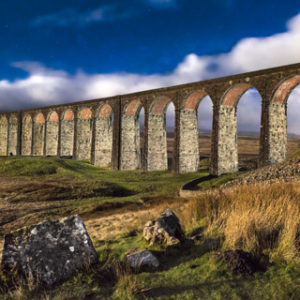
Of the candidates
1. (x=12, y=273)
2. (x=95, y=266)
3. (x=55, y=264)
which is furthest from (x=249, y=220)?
(x=12, y=273)

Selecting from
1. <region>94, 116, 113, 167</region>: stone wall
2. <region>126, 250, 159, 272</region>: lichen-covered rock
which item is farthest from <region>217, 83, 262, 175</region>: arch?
<region>126, 250, 159, 272</region>: lichen-covered rock

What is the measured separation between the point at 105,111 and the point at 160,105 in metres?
8.78

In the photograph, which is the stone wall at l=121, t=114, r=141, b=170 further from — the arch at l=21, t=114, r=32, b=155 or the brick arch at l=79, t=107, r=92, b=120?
the arch at l=21, t=114, r=32, b=155

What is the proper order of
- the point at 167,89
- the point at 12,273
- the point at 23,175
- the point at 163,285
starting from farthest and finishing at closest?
the point at 167,89 → the point at 23,175 → the point at 12,273 → the point at 163,285

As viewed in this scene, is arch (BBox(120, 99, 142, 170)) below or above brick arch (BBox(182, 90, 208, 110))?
below

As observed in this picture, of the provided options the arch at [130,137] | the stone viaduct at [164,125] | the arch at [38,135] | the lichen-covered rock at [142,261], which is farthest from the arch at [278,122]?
the arch at [38,135]

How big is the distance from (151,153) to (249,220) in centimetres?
2269

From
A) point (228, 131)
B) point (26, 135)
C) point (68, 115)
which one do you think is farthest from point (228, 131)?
point (26, 135)

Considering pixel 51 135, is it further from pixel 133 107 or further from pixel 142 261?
pixel 142 261

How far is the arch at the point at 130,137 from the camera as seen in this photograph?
29719mm

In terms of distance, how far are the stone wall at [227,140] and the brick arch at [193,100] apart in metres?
2.86

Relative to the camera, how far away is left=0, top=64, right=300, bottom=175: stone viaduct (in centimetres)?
1867

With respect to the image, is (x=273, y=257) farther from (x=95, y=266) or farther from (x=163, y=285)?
(x=95, y=266)

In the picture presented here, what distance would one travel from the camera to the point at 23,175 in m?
19.6
